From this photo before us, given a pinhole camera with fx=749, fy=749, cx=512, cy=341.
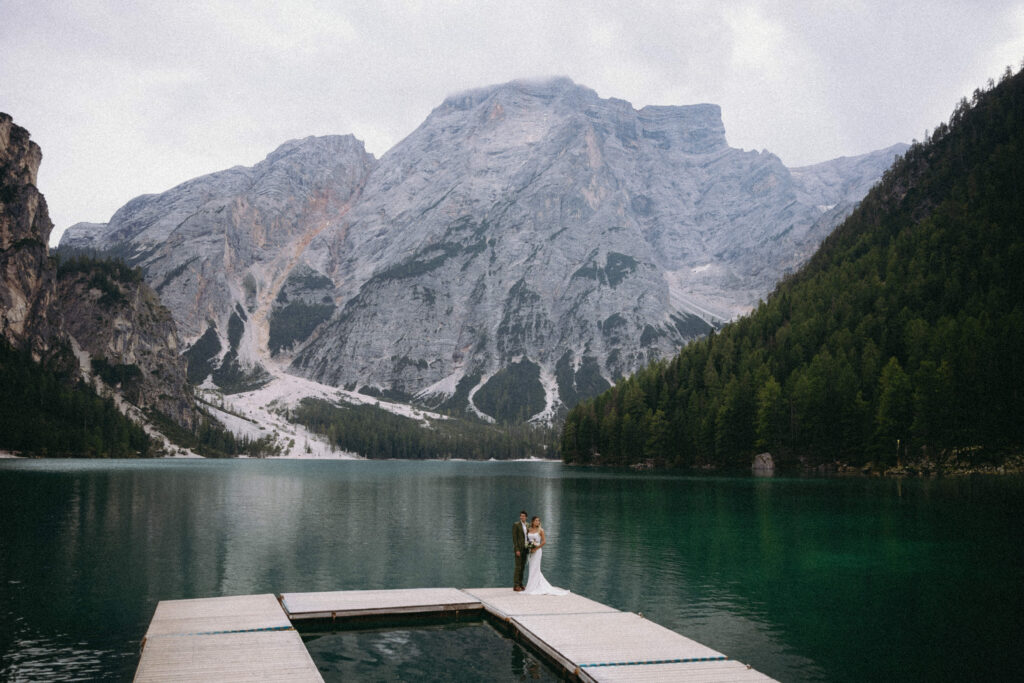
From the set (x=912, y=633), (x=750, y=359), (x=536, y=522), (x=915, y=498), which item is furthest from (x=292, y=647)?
(x=750, y=359)

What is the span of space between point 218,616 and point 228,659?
6.69 m

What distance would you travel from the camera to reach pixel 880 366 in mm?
144750

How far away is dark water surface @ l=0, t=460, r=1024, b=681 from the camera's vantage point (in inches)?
1058

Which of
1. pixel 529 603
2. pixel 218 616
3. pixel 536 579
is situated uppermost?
pixel 536 579

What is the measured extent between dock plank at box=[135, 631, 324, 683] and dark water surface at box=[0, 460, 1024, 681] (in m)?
1.71

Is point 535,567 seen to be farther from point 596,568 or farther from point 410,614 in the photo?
point 596,568

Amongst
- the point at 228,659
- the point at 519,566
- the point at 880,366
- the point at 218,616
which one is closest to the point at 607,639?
the point at 519,566

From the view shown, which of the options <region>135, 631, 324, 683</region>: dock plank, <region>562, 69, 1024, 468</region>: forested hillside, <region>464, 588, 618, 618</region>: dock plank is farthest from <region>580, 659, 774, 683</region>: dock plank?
<region>562, 69, 1024, 468</region>: forested hillside

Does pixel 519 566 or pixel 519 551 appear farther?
pixel 519 551

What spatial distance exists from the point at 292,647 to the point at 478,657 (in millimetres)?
6425

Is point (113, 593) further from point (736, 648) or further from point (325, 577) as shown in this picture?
point (736, 648)

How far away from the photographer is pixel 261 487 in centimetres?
11875

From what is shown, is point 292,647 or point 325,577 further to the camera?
point 325,577

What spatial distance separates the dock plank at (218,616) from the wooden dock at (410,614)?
4 centimetres
